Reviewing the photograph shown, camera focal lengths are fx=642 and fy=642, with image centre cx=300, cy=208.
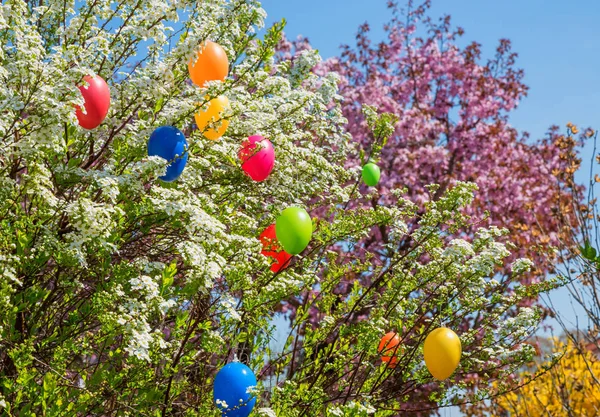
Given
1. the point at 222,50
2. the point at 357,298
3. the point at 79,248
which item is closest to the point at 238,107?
the point at 222,50

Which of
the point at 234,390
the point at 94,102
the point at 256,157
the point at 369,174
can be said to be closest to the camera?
the point at 94,102

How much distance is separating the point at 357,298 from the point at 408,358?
1.70ft

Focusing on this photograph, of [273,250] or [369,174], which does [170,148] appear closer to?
[273,250]

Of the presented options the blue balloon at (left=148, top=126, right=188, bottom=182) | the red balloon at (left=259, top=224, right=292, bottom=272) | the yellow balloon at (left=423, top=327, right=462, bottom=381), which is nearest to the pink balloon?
the red balloon at (left=259, top=224, right=292, bottom=272)

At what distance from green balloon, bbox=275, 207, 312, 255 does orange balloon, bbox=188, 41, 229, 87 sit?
897 millimetres

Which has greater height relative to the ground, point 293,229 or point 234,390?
point 293,229

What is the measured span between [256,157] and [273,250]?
578mm

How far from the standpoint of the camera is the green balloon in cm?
376

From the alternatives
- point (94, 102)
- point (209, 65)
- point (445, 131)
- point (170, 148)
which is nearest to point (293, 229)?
point (170, 148)

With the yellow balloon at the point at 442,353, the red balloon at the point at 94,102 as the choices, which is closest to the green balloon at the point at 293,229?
the yellow balloon at the point at 442,353

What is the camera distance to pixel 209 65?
141 inches

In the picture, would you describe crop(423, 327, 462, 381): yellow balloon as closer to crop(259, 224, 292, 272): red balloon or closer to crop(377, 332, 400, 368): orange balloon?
crop(377, 332, 400, 368): orange balloon

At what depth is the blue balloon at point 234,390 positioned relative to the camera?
3496 mm

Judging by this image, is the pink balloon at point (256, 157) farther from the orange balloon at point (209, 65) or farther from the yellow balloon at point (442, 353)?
the yellow balloon at point (442, 353)
